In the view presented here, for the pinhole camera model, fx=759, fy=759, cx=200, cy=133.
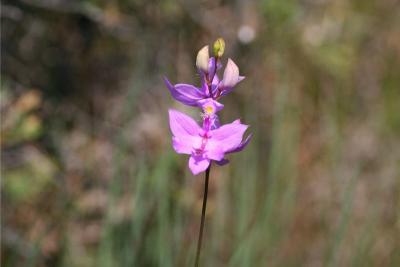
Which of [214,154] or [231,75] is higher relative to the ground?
[231,75]

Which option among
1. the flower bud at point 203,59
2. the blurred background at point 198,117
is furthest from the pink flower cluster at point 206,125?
the blurred background at point 198,117

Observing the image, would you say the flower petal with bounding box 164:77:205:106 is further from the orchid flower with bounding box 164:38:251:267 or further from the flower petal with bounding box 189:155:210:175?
the flower petal with bounding box 189:155:210:175

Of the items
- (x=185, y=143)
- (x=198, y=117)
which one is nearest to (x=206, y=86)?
(x=185, y=143)

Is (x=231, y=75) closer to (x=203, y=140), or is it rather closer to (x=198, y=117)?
(x=203, y=140)

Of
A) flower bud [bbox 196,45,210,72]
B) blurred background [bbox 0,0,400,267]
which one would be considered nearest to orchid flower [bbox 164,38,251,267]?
flower bud [bbox 196,45,210,72]

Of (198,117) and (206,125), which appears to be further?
(198,117)
